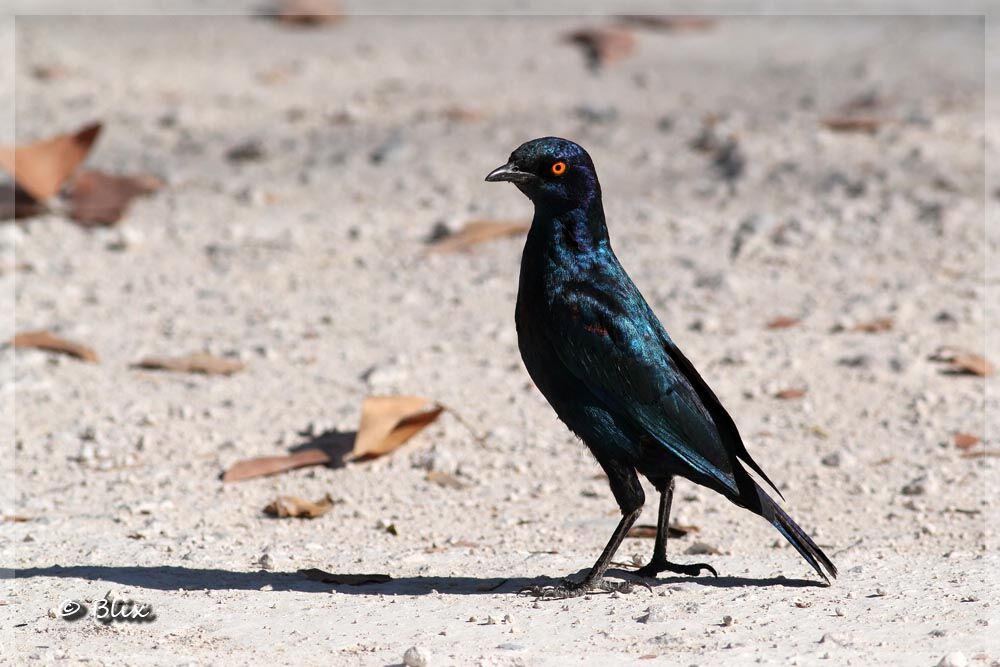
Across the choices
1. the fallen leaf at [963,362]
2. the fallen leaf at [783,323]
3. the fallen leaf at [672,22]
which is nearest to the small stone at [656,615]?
the fallen leaf at [963,362]

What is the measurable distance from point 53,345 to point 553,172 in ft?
9.88

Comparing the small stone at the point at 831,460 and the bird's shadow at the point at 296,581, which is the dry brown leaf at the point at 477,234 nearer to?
the small stone at the point at 831,460

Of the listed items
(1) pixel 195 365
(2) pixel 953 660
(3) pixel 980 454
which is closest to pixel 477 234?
(1) pixel 195 365

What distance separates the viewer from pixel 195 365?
20.7 feet

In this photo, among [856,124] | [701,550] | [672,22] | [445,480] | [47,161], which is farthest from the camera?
[672,22]

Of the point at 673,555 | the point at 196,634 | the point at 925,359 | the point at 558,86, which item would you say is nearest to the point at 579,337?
the point at 673,555

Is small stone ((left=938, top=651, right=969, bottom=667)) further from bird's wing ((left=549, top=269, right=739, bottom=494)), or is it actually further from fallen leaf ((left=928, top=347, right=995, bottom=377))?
fallen leaf ((left=928, top=347, right=995, bottom=377))

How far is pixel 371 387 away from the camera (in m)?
6.14

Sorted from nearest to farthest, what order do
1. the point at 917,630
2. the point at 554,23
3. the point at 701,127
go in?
the point at 917,630 < the point at 701,127 < the point at 554,23

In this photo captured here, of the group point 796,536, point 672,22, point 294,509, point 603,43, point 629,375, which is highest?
point 672,22

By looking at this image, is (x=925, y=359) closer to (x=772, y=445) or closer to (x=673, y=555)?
(x=772, y=445)

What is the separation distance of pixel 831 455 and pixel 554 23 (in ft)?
21.3

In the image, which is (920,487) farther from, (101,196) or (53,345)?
(101,196)
